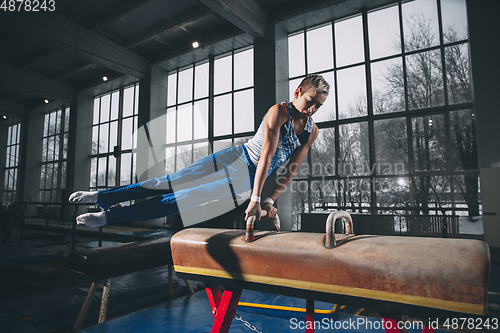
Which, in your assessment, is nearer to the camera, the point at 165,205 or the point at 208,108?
the point at 165,205

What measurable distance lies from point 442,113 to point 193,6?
632 centimetres

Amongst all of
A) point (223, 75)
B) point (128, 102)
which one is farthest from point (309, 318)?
point (128, 102)

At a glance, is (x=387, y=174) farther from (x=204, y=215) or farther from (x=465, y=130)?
(x=204, y=215)

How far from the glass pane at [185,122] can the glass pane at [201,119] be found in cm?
20

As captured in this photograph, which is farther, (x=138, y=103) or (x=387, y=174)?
(x=138, y=103)

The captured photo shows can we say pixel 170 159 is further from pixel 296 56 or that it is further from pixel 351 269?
pixel 351 269

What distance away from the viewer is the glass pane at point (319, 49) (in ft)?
23.1

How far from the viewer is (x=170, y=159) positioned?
381 inches

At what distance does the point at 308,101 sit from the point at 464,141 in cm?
543

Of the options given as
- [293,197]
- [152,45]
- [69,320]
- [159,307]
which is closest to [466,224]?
[293,197]

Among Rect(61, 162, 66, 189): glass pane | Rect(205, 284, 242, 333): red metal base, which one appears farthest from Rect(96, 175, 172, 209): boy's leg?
Rect(61, 162, 66, 189): glass pane

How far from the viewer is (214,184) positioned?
76.4 inches

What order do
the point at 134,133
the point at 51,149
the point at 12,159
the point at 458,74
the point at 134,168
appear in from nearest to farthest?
the point at 458,74
the point at 134,168
the point at 134,133
the point at 12,159
the point at 51,149

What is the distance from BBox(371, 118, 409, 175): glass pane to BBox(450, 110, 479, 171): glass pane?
846 millimetres
